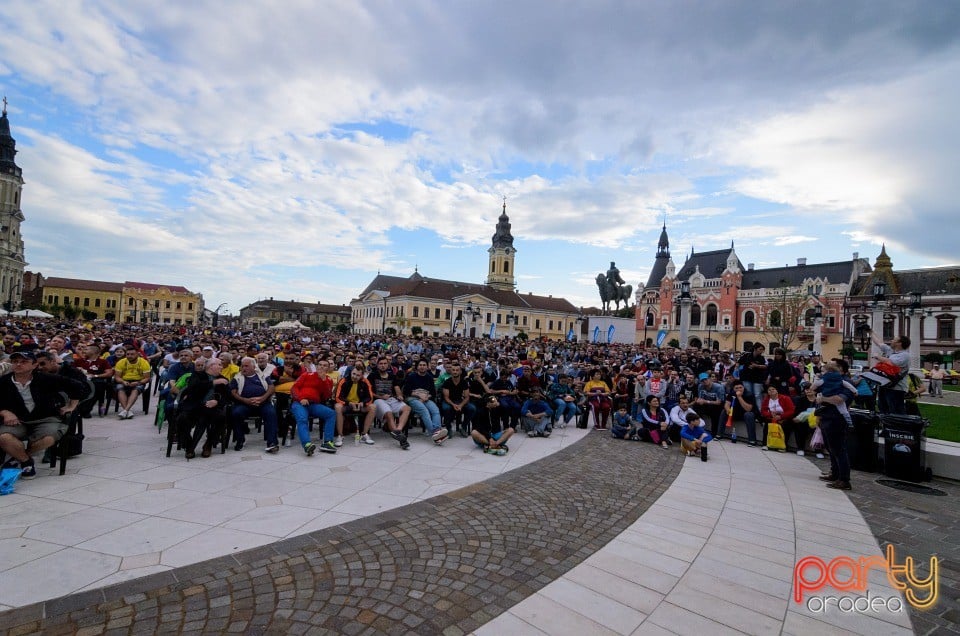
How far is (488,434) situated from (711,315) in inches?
2575

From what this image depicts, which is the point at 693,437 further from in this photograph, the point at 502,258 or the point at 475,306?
the point at 502,258

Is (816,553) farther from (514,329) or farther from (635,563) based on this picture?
(514,329)

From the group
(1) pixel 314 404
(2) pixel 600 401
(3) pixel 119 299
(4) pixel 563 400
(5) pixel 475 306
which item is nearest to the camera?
(1) pixel 314 404

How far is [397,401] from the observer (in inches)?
346

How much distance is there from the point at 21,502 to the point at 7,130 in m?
115

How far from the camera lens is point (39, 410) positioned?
5.57 meters

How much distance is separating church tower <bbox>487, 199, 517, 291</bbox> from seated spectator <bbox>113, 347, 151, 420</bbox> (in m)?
91.0

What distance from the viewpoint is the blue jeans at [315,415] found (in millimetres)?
7516

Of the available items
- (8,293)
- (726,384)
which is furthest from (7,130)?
(726,384)

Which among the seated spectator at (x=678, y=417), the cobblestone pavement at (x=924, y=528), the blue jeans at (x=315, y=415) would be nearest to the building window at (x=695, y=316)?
the seated spectator at (x=678, y=417)

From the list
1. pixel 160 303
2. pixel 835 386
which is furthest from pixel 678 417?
pixel 160 303

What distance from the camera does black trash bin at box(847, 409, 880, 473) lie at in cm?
745

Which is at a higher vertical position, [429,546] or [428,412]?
[428,412]

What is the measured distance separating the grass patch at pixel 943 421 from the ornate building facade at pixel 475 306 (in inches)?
2377
